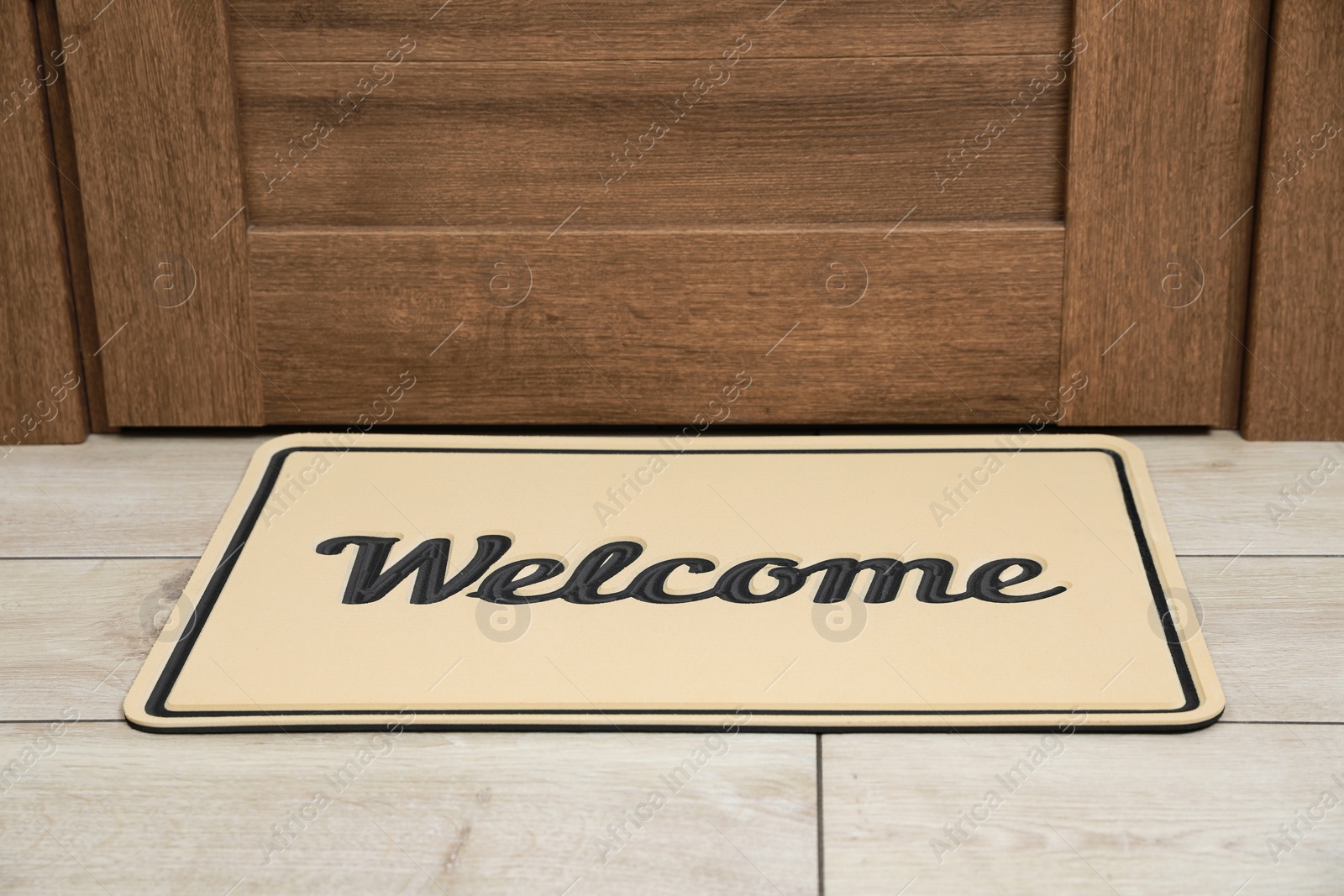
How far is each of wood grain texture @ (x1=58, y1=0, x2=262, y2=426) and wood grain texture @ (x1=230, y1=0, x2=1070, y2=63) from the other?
0.07m

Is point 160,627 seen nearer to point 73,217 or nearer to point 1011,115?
point 73,217

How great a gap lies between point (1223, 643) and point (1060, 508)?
214 millimetres

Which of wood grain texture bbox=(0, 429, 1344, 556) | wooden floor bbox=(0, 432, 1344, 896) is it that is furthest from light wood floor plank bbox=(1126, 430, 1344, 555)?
wooden floor bbox=(0, 432, 1344, 896)

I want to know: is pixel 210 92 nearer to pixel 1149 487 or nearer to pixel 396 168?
pixel 396 168

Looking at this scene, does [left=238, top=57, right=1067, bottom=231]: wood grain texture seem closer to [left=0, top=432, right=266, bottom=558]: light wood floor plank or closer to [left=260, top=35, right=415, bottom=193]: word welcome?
[left=260, top=35, right=415, bottom=193]: word welcome

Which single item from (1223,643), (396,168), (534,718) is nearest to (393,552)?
(534,718)

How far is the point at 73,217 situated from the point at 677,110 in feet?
2.13

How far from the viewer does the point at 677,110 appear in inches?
48.5

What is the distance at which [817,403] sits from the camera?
1.33 metres

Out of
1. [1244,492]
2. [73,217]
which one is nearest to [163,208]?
[73,217]

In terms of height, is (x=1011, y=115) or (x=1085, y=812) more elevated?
(x=1011, y=115)

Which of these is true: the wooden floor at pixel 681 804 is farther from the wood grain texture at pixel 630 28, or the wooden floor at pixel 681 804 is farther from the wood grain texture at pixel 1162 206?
the wood grain texture at pixel 630 28

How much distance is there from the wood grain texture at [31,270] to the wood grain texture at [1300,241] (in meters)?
1.23

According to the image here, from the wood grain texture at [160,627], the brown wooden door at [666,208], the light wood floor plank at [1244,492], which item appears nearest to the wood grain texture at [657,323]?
the brown wooden door at [666,208]
